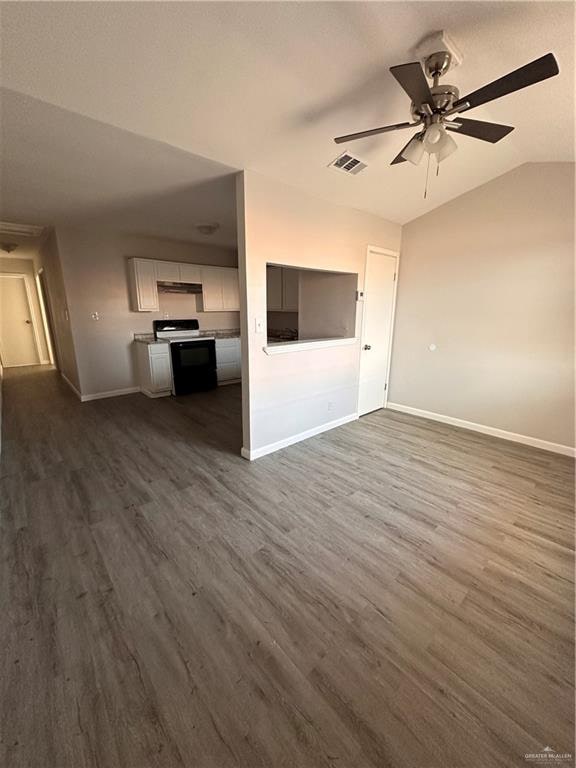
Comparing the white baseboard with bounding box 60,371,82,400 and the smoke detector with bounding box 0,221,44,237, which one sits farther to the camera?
the white baseboard with bounding box 60,371,82,400

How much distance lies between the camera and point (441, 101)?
5.36ft

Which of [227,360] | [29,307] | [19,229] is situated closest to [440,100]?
[227,360]

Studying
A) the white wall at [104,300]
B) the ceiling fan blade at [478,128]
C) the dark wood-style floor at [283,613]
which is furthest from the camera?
the white wall at [104,300]

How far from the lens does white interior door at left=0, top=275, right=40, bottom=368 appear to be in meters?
7.23

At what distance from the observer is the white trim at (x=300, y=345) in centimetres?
309

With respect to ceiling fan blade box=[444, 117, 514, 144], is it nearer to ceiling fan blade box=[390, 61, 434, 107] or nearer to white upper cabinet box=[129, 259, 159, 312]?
ceiling fan blade box=[390, 61, 434, 107]

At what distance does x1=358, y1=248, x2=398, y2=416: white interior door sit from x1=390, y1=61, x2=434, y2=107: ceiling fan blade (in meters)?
2.22

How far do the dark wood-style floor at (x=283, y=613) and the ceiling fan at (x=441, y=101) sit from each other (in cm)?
248

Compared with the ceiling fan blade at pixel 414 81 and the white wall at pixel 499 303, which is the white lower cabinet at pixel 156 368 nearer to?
the white wall at pixel 499 303

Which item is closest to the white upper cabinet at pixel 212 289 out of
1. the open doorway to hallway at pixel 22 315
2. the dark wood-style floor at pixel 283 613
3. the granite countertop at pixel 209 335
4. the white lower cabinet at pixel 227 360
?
the granite countertop at pixel 209 335

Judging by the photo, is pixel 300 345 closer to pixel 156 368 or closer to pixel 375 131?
pixel 375 131

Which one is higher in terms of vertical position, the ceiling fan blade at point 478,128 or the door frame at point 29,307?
the ceiling fan blade at point 478,128

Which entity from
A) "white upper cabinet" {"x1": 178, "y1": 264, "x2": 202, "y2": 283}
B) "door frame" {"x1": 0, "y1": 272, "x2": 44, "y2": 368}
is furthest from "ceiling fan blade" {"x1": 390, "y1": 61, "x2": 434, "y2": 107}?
"door frame" {"x1": 0, "y1": 272, "x2": 44, "y2": 368}

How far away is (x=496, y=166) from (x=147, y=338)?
5.36 metres
